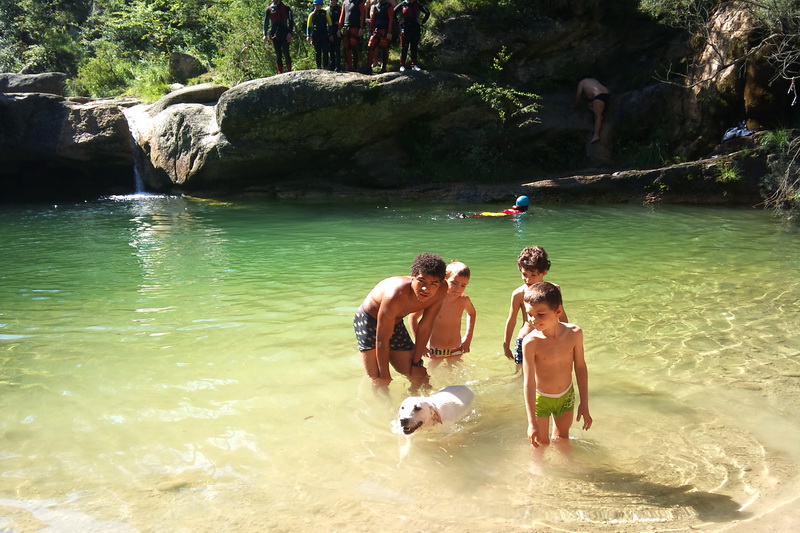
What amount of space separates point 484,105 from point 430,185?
260cm

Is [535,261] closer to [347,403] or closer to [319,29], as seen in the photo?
[347,403]

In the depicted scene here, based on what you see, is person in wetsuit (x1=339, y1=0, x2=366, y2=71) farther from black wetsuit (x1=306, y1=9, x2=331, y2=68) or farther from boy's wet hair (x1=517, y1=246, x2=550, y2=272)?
boy's wet hair (x1=517, y1=246, x2=550, y2=272)

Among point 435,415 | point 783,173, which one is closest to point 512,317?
point 435,415

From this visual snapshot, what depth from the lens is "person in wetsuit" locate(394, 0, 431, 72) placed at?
1491 centimetres

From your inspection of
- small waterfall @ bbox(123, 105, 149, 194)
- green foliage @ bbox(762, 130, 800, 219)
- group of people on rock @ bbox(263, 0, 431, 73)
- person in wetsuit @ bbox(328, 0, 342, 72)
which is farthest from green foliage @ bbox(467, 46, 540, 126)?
small waterfall @ bbox(123, 105, 149, 194)

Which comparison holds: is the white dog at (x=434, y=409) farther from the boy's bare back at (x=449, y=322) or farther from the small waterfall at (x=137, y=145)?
the small waterfall at (x=137, y=145)

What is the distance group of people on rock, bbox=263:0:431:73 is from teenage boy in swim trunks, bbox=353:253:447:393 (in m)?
11.9

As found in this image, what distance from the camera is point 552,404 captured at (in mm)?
3789

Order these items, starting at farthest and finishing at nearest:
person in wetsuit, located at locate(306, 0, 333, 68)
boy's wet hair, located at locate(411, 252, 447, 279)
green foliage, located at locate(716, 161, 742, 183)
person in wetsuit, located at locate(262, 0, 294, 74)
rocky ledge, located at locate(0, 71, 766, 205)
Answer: person in wetsuit, located at locate(262, 0, 294, 74), rocky ledge, located at locate(0, 71, 766, 205), person in wetsuit, located at locate(306, 0, 333, 68), green foliage, located at locate(716, 161, 742, 183), boy's wet hair, located at locate(411, 252, 447, 279)

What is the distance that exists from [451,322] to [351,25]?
11833mm

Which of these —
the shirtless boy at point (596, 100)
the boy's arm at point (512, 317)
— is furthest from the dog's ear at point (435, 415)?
the shirtless boy at point (596, 100)

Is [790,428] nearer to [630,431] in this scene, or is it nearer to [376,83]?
[630,431]

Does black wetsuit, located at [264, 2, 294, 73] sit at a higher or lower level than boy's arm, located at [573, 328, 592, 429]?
higher

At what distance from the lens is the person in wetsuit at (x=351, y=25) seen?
14891mm
